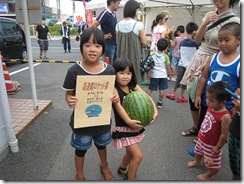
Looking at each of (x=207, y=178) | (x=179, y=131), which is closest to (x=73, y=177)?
(x=207, y=178)

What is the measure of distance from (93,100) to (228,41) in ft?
4.78

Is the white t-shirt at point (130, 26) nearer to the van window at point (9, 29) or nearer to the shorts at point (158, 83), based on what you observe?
the shorts at point (158, 83)

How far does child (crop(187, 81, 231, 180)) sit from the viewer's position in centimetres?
219

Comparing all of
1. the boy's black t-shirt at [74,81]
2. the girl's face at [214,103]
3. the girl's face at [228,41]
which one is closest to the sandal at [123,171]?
the boy's black t-shirt at [74,81]

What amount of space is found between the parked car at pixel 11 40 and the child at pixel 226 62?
26.6ft

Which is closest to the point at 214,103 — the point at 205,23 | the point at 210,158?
the point at 210,158

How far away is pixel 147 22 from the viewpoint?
11.3m

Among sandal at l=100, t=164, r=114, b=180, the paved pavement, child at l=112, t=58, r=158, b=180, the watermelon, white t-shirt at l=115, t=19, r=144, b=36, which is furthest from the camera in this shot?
white t-shirt at l=115, t=19, r=144, b=36

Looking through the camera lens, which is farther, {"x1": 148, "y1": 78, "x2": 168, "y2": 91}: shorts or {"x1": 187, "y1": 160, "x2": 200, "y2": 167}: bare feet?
{"x1": 148, "y1": 78, "x2": 168, "y2": 91}: shorts

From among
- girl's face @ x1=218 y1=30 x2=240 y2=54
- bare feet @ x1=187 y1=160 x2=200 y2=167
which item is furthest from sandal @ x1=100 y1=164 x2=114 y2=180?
girl's face @ x1=218 y1=30 x2=240 y2=54

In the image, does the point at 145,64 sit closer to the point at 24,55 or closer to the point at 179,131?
the point at 179,131

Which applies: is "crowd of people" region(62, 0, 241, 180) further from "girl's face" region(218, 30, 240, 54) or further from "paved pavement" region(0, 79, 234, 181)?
"paved pavement" region(0, 79, 234, 181)

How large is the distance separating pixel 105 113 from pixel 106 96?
7.0 inches

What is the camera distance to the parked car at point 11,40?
8727 mm
